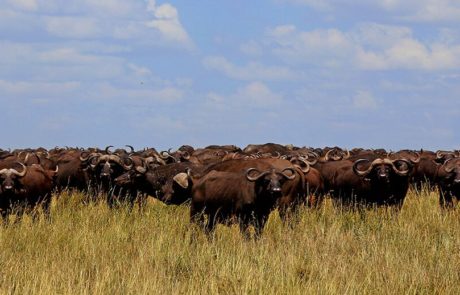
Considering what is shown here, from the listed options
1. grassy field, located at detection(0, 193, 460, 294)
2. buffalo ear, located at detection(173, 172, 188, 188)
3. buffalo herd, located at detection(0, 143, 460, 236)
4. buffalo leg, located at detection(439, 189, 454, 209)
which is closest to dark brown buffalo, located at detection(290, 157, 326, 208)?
buffalo herd, located at detection(0, 143, 460, 236)

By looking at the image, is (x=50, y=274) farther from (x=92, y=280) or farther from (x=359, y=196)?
(x=359, y=196)

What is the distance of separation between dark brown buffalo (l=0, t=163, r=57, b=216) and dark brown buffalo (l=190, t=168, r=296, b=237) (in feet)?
12.0

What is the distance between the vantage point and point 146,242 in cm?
1222

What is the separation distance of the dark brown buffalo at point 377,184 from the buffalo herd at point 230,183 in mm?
21

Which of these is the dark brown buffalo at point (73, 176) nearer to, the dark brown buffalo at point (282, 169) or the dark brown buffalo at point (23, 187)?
the dark brown buffalo at point (23, 187)

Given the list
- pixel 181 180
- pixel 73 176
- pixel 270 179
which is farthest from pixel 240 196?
pixel 73 176

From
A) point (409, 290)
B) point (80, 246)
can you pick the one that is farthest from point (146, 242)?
point (409, 290)

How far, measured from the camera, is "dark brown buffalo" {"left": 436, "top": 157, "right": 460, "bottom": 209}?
1770cm

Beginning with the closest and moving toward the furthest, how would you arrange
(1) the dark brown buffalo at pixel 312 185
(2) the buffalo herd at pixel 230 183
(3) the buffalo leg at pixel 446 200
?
(2) the buffalo herd at pixel 230 183
(1) the dark brown buffalo at pixel 312 185
(3) the buffalo leg at pixel 446 200

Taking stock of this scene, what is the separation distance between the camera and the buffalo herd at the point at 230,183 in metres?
13.5

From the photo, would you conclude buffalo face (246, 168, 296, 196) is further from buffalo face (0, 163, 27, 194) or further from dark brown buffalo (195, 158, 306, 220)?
buffalo face (0, 163, 27, 194)

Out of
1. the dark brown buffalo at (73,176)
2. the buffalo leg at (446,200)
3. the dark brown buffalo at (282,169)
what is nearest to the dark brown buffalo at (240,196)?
the dark brown buffalo at (282,169)

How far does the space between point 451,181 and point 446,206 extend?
28.6 inches

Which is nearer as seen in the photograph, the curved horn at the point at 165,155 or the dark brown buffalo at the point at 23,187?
the dark brown buffalo at the point at 23,187
